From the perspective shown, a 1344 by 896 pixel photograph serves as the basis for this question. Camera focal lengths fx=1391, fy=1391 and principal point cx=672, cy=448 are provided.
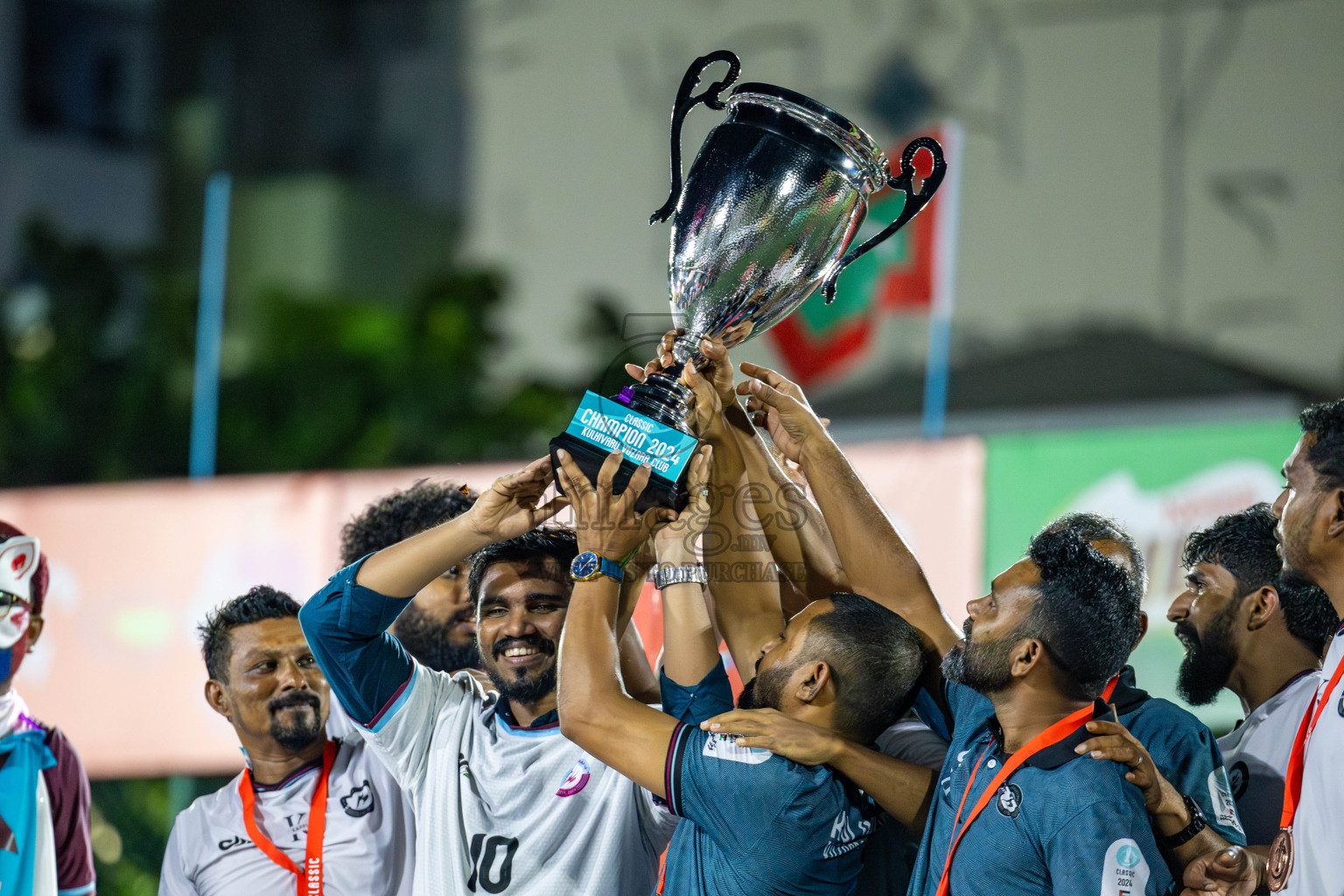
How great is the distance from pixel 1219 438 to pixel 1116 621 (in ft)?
12.9

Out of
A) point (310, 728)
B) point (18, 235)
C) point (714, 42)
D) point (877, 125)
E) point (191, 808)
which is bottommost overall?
point (191, 808)

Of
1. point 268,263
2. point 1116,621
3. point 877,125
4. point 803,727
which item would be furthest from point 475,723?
point 268,263

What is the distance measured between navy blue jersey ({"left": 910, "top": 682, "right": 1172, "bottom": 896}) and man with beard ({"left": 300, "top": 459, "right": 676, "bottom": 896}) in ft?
1.94

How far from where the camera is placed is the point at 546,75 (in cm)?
1054

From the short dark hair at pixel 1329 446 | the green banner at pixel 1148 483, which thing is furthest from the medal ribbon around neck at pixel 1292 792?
the green banner at pixel 1148 483

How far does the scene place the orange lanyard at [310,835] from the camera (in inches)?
117

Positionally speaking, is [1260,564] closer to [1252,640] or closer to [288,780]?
[1252,640]

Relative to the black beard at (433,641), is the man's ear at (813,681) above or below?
above

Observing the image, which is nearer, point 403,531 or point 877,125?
point 403,531

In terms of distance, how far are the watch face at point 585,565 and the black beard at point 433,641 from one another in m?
1.23

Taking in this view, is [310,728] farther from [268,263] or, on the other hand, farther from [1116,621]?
[268,263]

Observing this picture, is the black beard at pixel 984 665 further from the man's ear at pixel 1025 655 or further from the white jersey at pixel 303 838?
the white jersey at pixel 303 838

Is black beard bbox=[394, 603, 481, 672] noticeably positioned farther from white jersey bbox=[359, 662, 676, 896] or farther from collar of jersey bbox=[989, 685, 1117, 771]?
collar of jersey bbox=[989, 685, 1117, 771]

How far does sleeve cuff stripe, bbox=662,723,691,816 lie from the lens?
228 cm
